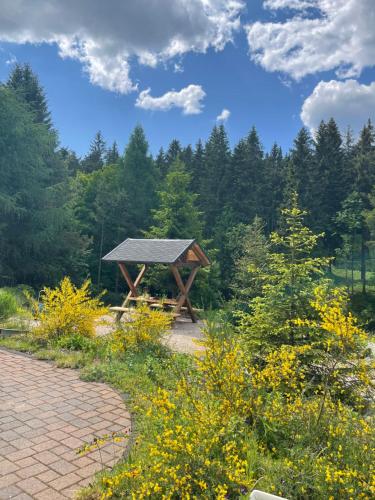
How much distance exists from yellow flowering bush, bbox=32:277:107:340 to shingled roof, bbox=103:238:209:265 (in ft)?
11.9

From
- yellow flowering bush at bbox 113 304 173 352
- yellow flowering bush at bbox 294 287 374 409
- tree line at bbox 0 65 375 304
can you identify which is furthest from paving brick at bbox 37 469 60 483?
tree line at bbox 0 65 375 304

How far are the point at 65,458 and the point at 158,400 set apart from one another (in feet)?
3.71

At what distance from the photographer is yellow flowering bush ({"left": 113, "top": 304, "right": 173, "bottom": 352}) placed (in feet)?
20.0

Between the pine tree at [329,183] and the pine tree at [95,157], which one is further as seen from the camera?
the pine tree at [95,157]

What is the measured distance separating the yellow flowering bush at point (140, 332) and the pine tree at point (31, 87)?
781 inches

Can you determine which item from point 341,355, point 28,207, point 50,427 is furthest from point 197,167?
point 341,355

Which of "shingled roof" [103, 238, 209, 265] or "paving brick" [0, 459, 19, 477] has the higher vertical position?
"shingled roof" [103, 238, 209, 265]

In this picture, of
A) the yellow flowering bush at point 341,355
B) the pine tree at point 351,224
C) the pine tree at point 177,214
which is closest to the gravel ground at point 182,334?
the yellow flowering bush at point 341,355

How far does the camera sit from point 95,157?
135ft

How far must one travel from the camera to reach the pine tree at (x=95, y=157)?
38031 mm

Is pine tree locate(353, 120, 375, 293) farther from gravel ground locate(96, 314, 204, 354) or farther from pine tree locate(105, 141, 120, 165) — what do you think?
pine tree locate(105, 141, 120, 165)

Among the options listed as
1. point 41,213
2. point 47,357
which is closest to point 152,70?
point 41,213

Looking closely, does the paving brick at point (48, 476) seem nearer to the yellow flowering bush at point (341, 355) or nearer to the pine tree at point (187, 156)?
the yellow flowering bush at point (341, 355)

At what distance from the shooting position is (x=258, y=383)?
308 centimetres
